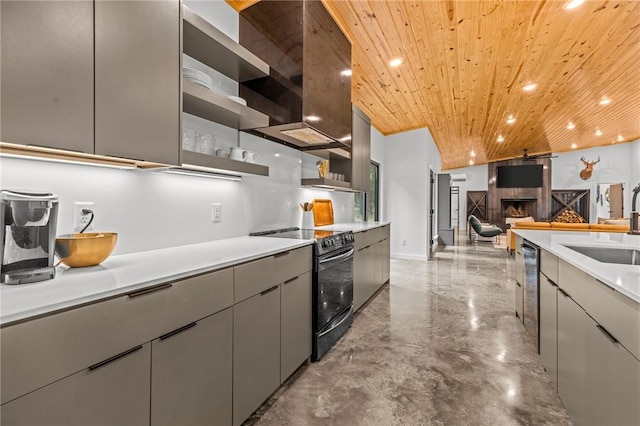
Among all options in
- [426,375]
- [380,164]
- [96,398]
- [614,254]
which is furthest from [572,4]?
[380,164]

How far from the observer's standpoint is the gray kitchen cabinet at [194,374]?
1145 mm

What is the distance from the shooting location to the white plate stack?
1745 millimetres

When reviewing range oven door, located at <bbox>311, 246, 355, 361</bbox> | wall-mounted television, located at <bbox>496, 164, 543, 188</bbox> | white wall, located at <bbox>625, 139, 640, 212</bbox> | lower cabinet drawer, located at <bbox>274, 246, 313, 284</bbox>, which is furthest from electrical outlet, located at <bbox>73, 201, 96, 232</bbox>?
wall-mounted television, located at <bbox>496, 164, 543, 188</bbox>

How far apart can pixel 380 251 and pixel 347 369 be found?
2051mm

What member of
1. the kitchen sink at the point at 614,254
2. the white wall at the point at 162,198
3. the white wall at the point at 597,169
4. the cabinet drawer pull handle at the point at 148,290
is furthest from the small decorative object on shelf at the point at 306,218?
the white wall at the point at 597,169

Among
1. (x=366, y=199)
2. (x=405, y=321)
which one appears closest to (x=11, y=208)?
(x=405, y=321)

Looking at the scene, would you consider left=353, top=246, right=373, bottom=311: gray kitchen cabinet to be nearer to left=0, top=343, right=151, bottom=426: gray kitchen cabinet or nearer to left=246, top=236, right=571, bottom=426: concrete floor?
left=246, top=236, right=571, bottom=426: concrete floor

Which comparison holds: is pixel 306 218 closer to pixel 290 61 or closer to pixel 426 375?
pixel 290 61

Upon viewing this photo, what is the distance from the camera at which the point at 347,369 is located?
2.18 m

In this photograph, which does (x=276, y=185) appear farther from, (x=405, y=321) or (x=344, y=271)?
(x=405, y=321)

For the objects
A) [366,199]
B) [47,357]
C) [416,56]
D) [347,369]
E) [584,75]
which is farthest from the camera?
[366,199]

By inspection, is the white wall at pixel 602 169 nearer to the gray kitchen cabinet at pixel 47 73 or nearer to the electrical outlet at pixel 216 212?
the electrical outlet at pixel 216 212

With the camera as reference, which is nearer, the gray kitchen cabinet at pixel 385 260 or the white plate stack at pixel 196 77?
the white plate stack at pixel 196 77

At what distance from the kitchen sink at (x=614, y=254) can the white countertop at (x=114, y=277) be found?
2184 millimetres
